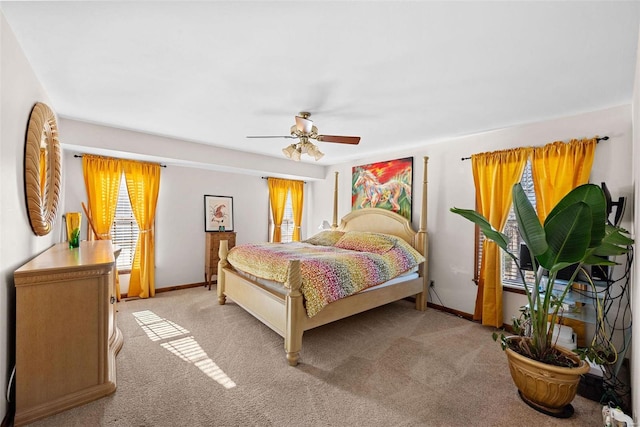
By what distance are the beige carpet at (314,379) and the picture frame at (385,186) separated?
6.43 feet

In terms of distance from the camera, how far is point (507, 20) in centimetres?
153

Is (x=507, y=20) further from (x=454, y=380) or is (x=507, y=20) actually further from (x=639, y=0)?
(x=454, y=380)

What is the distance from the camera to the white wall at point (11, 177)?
1592mm

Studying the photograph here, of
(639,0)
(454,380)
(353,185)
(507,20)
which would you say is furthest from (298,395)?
(353,185)

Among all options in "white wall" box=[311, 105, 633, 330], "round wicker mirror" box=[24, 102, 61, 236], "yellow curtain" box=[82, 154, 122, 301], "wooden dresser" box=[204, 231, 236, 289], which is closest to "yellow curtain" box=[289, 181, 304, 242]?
"wooden dresser" box=[204, 231, 236, 289]

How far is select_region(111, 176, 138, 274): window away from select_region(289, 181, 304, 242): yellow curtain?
10.1 ft

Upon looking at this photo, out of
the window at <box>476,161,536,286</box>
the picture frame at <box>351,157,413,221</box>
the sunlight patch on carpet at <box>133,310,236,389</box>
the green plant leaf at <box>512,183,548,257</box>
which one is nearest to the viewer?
the green plant leaf at <box>512,183,548,257</box>

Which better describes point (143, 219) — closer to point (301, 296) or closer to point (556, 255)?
point (301, 296)

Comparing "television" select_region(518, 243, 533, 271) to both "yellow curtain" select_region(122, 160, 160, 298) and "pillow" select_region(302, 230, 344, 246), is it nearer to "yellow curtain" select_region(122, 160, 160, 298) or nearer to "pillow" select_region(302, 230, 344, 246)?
"pillow" select_region(302, 230, 344, 246)

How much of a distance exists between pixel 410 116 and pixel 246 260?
2644mm

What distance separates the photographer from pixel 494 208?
11.0ft

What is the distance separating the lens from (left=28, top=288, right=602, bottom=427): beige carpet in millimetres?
1836

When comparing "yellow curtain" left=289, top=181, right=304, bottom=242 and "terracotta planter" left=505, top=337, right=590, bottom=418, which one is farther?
"yellow curtain" left=289, top=181, right=304, bottom=242

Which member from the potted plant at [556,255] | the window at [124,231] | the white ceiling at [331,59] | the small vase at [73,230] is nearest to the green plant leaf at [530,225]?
the potted plant at [556,255]
